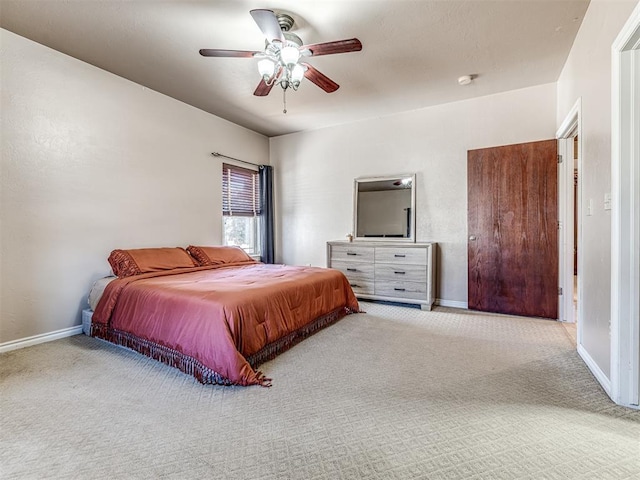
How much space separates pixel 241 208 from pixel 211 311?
303 centimetres

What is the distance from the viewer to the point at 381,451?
1403mm

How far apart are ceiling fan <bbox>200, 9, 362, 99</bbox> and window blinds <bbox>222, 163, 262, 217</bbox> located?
2.25 metres

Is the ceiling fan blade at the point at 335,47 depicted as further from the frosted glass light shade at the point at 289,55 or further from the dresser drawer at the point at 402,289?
the dresser drawer at the point at 402,289

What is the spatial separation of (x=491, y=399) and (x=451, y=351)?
735 mm

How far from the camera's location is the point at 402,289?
397 cm

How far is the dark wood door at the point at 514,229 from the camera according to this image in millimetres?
3432

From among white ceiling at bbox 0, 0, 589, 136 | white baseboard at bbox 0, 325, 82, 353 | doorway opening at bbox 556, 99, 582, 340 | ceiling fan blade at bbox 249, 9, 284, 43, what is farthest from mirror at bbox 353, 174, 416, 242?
white baseboard at bbox 0, 325, 82, 353

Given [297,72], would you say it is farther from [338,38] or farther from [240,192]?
[240,192]

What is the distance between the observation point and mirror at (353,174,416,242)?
4.31m

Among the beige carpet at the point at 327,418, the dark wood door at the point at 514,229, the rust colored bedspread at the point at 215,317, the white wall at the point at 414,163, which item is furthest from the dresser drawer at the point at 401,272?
the beige carpet at the point at 327,418

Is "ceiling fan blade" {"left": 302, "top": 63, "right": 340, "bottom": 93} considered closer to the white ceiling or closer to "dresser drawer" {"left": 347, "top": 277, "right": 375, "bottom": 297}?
the white ceiling

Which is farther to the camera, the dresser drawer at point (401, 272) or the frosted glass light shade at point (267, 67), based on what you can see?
the dresser drawer at point (401, 272)

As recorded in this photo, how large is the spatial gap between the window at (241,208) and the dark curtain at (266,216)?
83 millimetres

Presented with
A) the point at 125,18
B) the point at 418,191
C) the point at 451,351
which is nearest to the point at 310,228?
the point at 418,191
